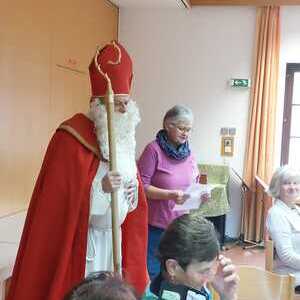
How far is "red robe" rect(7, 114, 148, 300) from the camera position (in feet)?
6.12

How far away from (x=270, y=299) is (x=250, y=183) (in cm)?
386

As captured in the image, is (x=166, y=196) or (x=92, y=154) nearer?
(x=92, y=154)

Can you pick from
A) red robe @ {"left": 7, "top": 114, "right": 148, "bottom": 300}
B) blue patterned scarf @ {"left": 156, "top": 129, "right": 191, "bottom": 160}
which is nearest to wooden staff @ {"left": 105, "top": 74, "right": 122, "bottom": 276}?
red robe @ {"left": 7, "top": 114, "right": 148, "bottom": 300}

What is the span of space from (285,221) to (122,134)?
109 cm

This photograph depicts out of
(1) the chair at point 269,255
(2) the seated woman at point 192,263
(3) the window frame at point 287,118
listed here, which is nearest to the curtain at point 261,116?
(3) the window frame at point 287,118

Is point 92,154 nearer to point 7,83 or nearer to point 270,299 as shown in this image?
point 270,299

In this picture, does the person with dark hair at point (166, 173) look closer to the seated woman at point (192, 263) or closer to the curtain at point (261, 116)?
the seated woman at point (192, 263)

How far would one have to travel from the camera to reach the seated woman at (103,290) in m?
0.90

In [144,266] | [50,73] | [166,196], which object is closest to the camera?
[144,266]

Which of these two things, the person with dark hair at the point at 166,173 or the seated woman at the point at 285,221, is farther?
the person with dark hair at the point at 166,173

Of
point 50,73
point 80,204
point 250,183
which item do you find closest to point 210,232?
point 80,204

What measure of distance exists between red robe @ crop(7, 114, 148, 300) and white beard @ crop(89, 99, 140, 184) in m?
0.10

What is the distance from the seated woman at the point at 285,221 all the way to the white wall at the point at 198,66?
3.26 metres

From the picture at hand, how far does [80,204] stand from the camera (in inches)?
74.0
